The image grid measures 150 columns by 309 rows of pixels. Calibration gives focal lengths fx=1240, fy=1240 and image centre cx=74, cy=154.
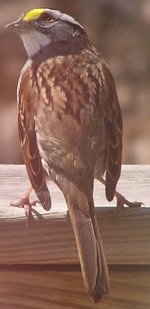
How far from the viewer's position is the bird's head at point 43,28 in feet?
11.2

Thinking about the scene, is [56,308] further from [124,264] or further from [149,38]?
[149,38]

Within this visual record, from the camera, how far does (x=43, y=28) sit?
347cm

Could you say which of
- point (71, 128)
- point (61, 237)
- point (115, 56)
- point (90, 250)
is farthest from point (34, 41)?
point (115, 56)

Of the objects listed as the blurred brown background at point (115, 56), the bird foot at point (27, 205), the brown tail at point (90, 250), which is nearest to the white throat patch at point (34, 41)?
the bird foot at point (27, 205)

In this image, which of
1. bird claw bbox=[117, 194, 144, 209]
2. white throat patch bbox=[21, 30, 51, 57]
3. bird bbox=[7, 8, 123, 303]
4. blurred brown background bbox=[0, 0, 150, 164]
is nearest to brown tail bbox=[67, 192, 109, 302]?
bird bbox=[7, 8, 123, 303]

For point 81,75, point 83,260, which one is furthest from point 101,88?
point 83,260

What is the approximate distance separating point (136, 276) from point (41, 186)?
326 mm

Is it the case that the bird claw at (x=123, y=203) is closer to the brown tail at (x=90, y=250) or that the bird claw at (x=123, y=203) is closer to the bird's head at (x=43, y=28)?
the brown tail at (x=90, y=250)

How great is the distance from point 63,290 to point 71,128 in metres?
0.40

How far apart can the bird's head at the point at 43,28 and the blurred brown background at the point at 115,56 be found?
7.30ft

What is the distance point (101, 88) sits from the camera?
3.23 meters

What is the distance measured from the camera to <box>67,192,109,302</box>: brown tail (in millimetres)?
2746

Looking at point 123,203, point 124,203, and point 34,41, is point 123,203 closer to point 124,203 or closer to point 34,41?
point 124,203

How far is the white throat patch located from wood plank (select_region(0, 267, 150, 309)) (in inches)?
26.4
